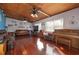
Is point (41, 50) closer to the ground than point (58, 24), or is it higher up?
closer to the ground

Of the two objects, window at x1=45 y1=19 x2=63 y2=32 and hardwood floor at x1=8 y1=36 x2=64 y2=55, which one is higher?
window at x1=45 y1=19 x2=63 y2=32

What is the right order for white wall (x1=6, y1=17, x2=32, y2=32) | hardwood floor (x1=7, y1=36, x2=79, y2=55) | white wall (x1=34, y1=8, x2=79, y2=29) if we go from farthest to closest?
white wall (x1=6, y1=17, x2=32, y2=32), white wall (x1=34, y1=8, x2=79, y2=29), hardwood floor (x1=7, y1=36, x2=79, y2=55)

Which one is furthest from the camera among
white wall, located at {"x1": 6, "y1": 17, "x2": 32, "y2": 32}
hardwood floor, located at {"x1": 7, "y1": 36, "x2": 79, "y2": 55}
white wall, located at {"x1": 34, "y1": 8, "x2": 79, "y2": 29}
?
white wall, located at {"x1": 6, "y1": 17, "x2": 32, "y2": 32}

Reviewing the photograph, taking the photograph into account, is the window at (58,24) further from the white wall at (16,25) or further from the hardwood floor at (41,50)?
the white wall at (16,25)

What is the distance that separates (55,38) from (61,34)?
0.75m

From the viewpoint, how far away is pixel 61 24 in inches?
225

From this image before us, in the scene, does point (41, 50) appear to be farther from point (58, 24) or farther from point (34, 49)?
point (58, 24)

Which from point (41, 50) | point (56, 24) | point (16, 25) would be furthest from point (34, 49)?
point (56, 24)

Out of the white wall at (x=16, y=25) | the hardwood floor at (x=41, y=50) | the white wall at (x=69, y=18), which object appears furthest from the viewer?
the white wall at (x=16, y=25)

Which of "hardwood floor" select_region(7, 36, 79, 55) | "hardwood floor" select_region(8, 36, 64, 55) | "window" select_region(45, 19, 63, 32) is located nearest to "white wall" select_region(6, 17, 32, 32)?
"hardwood floor" select_region(8, 36, 64, 55)

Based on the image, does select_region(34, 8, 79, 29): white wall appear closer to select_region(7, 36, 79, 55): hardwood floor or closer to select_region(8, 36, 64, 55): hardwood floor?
select_region(7, 36, 79, 55): hardwood floor

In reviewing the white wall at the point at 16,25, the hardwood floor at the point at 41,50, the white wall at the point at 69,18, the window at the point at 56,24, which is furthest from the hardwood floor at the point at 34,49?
the white wall at the point at 69,18

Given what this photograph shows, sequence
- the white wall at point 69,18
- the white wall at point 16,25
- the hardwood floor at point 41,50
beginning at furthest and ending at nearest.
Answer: the white wall at point 16,25 → the white wall at point 69,18 → the hardwood floor at point 41,50
